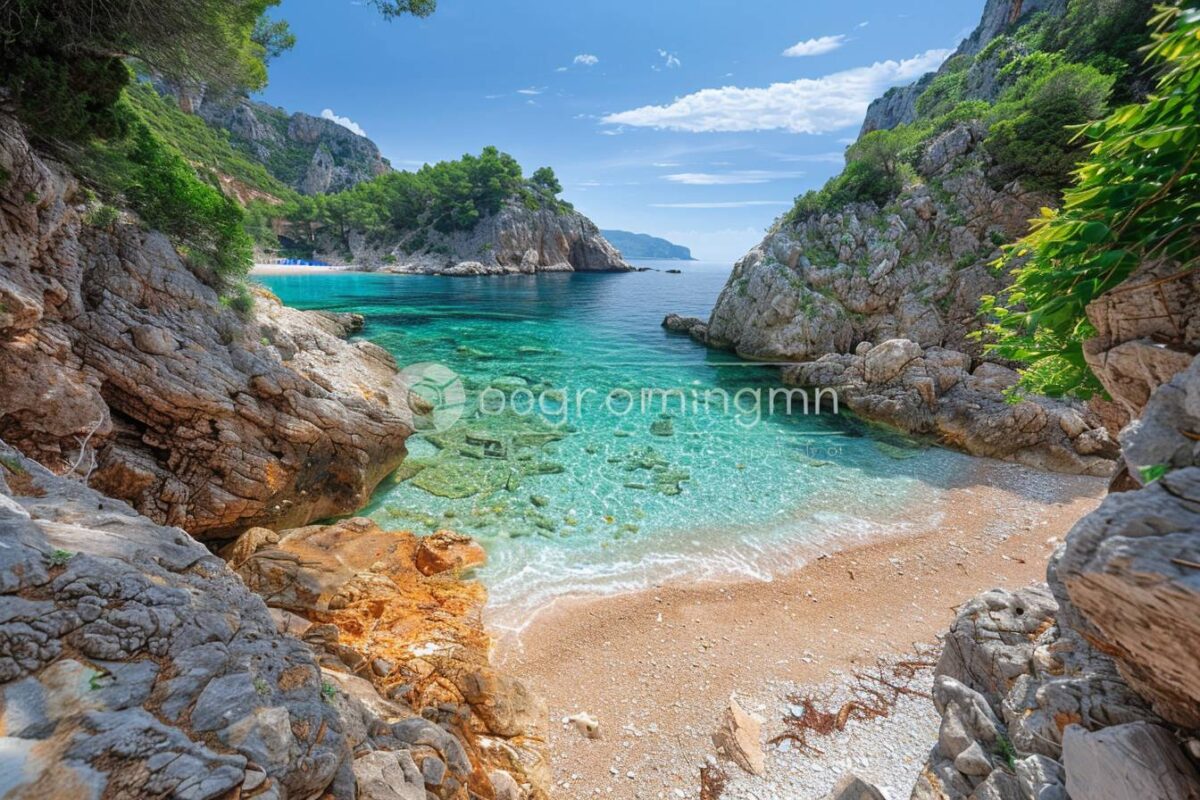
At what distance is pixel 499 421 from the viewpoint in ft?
63.5

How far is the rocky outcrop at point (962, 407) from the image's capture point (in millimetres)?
16078


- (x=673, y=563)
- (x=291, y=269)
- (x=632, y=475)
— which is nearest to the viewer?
(x=673, y=563)

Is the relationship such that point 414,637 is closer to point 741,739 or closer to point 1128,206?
point 741,739

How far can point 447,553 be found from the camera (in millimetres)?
10820

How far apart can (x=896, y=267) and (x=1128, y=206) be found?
2896 centimetres

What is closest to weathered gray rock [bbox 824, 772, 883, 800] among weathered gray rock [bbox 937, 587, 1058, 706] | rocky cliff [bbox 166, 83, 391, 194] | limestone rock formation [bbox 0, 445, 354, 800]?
weathered gray rock [bbox 937, 587, 1058, 706]

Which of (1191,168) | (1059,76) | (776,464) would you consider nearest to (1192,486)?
(1191,168)

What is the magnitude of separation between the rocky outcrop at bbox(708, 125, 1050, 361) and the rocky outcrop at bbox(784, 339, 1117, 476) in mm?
3895

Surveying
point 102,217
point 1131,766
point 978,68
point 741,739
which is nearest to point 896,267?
point 741,739

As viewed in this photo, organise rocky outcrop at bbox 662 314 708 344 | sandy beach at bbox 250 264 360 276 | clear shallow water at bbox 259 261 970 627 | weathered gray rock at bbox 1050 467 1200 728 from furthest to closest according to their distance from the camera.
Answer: sandy beach at bbox 250 264 360 276, rocky outcrop at bbox 662 314 708 344, clear shallow water at bbox 259 261 970 627, weathered gray rock at bbox 1050 467 1200 728

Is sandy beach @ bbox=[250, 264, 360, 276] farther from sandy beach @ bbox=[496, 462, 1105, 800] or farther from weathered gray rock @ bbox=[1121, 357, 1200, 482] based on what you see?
weathered gray rock @ bbox=[1121, 357, 1200, 482]

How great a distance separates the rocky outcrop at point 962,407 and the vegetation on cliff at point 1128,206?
13.3 m

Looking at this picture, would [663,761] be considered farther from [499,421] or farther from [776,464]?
[499,421]

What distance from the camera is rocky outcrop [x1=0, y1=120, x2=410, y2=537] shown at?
7887mm
